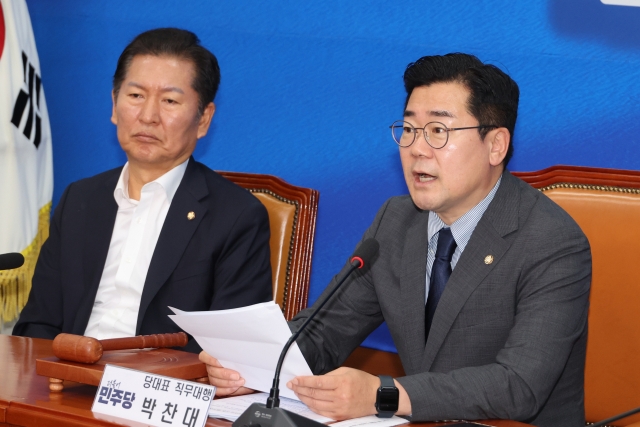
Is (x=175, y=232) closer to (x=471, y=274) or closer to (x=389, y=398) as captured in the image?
(x=471, y=274)

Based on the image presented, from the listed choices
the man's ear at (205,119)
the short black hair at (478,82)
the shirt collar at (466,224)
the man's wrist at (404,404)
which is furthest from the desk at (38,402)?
the man's ear at (205,119)

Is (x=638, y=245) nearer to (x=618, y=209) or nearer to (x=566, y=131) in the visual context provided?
(x=618, y=209)

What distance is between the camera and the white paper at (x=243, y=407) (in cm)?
142

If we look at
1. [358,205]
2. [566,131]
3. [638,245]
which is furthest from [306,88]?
[638,245]

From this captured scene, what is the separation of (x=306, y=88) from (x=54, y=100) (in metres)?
1.28

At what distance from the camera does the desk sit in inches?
53.2

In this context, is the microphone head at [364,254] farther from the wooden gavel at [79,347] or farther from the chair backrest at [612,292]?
the chair backrest at [612,292]

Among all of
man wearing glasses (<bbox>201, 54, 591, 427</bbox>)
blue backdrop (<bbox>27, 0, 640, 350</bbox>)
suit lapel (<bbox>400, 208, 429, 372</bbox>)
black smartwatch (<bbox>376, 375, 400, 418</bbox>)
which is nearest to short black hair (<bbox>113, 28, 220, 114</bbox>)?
blue backdrop (<bbox>27, 0, 640, 350</bbox>)

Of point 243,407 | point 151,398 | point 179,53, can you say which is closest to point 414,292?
point 243,407

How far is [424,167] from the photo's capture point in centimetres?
193

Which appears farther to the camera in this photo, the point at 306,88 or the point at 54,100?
the point at 54,100

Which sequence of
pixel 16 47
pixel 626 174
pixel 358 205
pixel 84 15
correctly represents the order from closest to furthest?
1. pixel 626 174
2. pixel 358 205
3. pixel 16 47
4. pixel 84 15

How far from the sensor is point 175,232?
7.80 ft

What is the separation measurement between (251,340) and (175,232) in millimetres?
930
